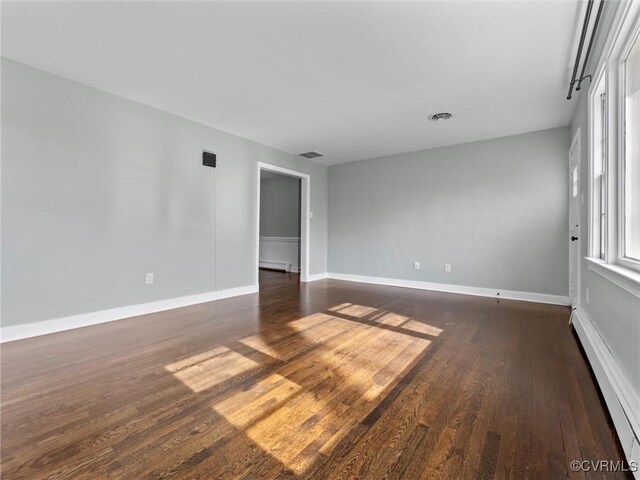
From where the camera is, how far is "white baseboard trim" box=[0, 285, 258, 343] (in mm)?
2596

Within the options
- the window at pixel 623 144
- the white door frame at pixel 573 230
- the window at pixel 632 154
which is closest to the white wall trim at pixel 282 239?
the white door frame at pixel 573 230

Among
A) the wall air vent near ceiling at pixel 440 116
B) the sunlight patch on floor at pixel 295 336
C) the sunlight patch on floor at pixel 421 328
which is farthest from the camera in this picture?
the wall air vent near ceiling at pixel 440 116

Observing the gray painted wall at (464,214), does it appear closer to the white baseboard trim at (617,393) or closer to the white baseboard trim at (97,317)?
the white baseboard trim at (617,393)

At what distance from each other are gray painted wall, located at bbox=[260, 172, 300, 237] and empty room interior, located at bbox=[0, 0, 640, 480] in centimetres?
220

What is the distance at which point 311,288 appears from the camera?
5.14m

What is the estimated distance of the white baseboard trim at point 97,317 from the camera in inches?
102

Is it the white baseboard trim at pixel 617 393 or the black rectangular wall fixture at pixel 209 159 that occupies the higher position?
the black rectangular wall fixture at pixel 209 159

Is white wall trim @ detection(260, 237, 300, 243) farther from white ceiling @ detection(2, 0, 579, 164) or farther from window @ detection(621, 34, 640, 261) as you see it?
window @ detection(621, 34, 640, 261)

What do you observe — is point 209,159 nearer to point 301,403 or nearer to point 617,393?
point 301,403

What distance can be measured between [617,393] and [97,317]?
414cm

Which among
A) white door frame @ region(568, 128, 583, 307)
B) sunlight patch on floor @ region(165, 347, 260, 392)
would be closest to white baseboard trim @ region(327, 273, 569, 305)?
white door frame @ region(568, 128, 583, 307)

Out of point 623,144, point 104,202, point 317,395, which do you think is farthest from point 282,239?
point 623,144

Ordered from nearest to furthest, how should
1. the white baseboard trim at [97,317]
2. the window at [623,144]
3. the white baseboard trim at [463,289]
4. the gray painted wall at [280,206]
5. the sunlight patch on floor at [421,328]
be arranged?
the window at [623,144], the white baseboard trim at [97,317], the sunlight patch on floor at [421,328], the white baseboard trim at [463,289], the gray painted wall at [280,206]

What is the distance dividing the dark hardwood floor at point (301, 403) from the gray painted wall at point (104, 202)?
513 mm
